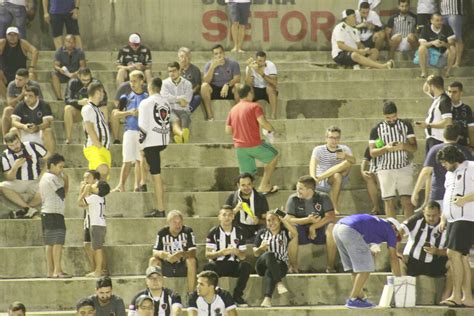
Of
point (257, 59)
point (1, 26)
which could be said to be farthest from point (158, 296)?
point (1, 26)

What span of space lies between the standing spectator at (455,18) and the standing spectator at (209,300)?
8295mm

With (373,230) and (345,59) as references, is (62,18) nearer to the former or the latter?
(345,59)

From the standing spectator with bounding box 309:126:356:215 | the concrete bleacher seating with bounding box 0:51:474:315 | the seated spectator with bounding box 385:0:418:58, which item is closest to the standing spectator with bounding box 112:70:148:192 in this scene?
the concrete bleacher seating with bounding box 0:51:474:315

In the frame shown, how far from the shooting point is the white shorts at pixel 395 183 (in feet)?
62.7

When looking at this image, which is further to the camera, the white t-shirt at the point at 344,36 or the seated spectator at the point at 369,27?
the seated spectator at the point at 369,27

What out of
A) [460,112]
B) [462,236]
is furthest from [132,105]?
[462,236]

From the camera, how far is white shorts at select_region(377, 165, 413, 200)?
19.1 meters

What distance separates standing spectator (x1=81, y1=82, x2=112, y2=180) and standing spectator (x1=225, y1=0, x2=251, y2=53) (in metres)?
5.51

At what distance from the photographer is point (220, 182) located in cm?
2016

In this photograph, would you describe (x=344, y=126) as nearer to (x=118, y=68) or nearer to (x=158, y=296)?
(x=118, y=68)

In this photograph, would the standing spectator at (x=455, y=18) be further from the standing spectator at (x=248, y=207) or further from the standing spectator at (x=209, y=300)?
the standing spectator at (x=209, y=300)

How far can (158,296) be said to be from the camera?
651 inches

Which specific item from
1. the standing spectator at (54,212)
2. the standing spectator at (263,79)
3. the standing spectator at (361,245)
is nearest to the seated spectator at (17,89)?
the standing spectator at (54,212)

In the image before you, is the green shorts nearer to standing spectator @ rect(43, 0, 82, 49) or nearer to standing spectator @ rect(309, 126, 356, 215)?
standing spectator @ rect(309, 126, 356, 215)
